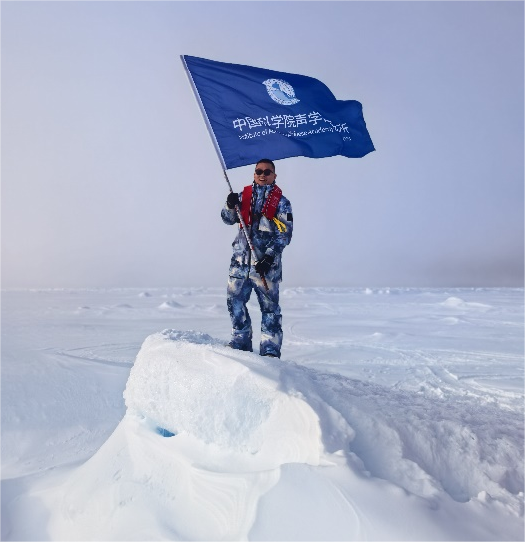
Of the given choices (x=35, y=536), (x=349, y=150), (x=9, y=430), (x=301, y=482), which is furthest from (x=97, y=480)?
(x=349, y=150)

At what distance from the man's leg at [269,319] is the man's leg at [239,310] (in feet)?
0.40

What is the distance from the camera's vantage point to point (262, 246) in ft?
13.4

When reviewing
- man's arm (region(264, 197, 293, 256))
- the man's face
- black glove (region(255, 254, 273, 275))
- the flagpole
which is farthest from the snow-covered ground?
the man's face

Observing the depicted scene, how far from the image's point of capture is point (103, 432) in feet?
16.5

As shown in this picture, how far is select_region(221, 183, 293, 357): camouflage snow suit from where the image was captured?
4020mm

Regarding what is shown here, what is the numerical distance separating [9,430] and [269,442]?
3.95 m

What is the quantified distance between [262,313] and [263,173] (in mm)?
1281

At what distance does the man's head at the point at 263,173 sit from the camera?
4031 millimetres

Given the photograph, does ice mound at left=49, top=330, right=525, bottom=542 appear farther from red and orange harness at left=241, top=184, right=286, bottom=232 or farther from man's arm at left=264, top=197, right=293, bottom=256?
red and orange harness at left=241, top=184, right=286, bottom=232

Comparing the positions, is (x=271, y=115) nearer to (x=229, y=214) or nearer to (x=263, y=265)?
(x=229, y=214)

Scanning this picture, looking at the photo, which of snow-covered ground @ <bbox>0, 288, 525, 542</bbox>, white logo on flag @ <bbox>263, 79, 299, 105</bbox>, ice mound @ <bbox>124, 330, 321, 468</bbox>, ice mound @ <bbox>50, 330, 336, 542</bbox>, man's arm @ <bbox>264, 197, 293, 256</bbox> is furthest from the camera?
white logo on flag @ <bbox>263, 79, 299, 105</bbox>

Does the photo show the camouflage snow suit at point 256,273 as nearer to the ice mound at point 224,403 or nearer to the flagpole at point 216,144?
the flagpole at point 216,144

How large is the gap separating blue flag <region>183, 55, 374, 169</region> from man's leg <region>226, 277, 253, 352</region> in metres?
1.15

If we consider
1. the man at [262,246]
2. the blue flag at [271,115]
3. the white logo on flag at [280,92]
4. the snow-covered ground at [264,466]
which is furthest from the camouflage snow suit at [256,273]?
the white logo on flag at [280,92]
